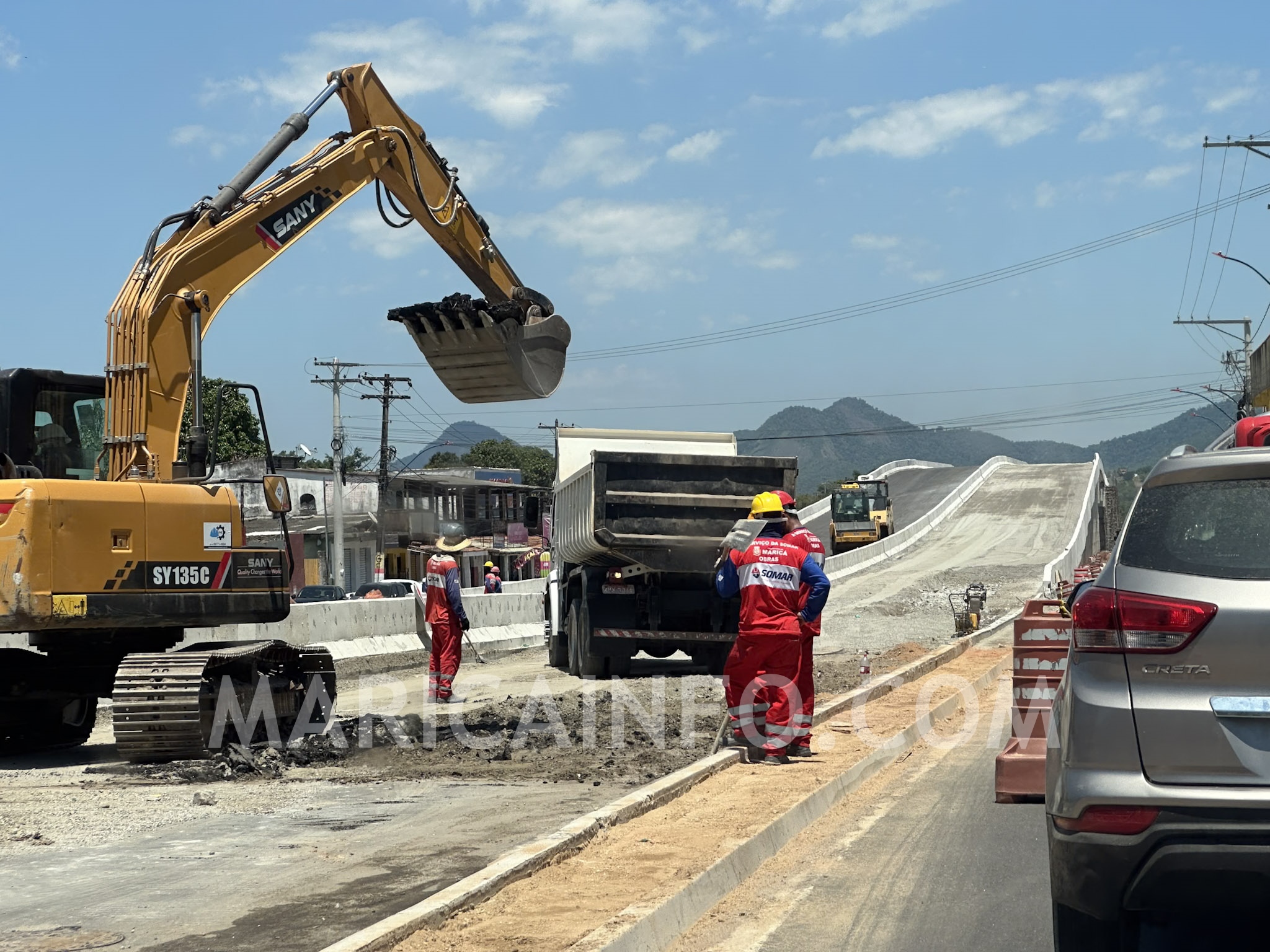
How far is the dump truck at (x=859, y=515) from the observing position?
63.9 metres

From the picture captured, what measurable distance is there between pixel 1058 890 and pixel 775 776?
534cm

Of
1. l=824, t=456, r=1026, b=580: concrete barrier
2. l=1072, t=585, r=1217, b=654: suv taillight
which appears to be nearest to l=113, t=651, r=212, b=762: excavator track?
l=1072, t=585, r=1217, b=654: suv taillight

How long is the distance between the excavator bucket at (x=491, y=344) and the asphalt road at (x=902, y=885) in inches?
236

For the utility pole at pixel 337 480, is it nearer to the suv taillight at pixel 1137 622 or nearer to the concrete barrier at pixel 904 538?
the concrete barrier at pixel 904 538

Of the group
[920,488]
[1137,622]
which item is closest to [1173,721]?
[1137,622]

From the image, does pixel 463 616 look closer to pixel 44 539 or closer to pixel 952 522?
pixel 44 539

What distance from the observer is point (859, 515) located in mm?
65625

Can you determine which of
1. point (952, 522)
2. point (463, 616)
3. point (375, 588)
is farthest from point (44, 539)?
point (952, 522)

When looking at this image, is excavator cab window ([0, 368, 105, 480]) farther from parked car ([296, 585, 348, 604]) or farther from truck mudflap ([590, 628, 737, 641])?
parked car ([296, 585, 348, 604])

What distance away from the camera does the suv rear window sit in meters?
4.37

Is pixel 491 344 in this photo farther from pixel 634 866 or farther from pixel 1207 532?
pixel 1207 532

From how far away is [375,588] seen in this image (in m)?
39.2

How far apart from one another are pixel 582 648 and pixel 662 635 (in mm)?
1407

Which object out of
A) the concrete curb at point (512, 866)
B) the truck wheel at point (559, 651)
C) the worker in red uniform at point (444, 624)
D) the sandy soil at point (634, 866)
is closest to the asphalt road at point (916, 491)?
the truck wheel at point (559, 651)
